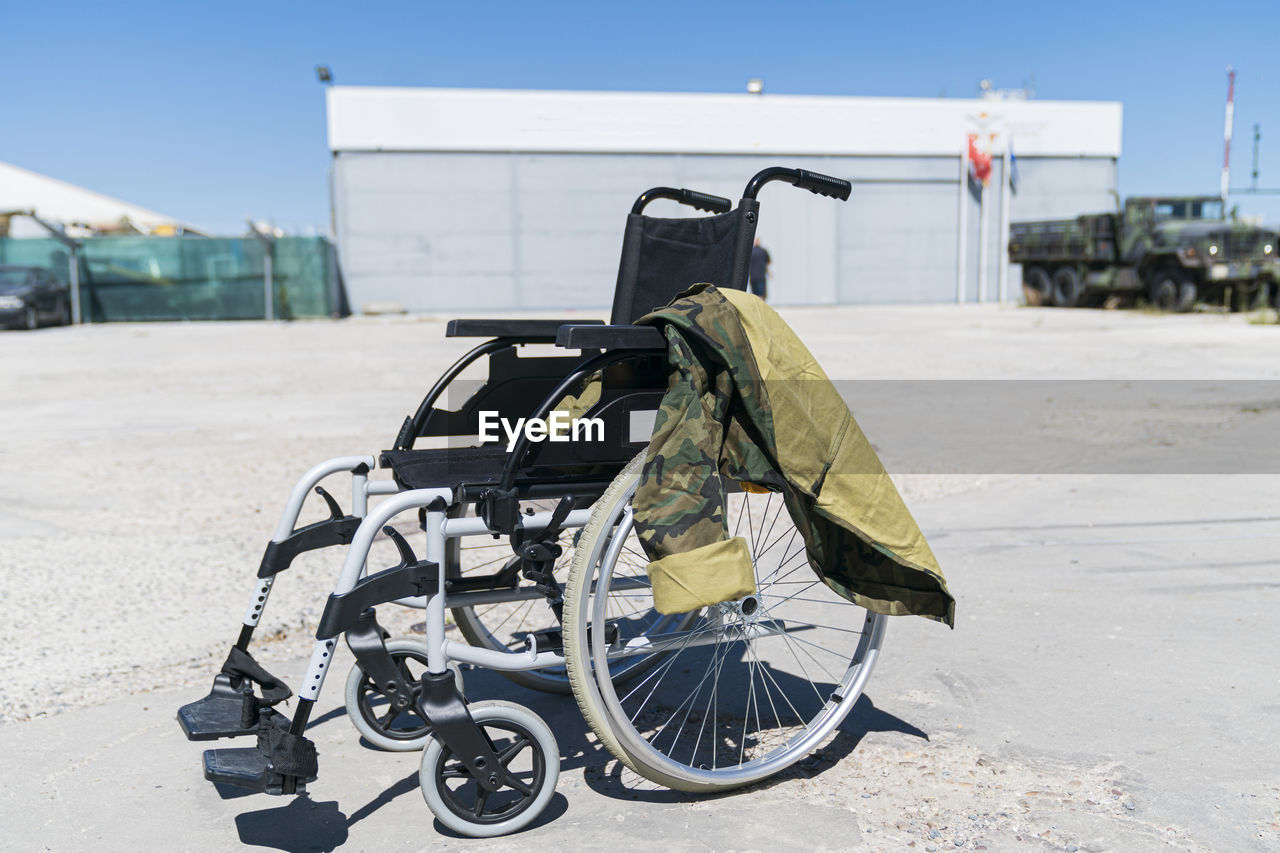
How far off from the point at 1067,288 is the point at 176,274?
22.8 metres

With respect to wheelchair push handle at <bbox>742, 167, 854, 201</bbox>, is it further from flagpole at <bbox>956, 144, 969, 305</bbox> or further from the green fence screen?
flagpole at <bbox>956, 144, 969, 305</bbox>

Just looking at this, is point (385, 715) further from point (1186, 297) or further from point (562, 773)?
point (1186, 297)

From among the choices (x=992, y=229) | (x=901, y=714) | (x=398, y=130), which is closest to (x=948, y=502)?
(x=901, y=714)

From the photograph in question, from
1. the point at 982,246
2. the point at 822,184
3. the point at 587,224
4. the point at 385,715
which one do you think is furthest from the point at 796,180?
the point at 982,246

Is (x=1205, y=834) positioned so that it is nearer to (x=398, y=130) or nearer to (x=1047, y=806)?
(x=1047, y=806)

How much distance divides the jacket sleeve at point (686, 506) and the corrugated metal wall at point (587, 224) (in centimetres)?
3053

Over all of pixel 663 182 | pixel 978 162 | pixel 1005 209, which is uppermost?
pixel 978 162

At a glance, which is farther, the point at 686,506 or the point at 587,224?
the point at 587,224

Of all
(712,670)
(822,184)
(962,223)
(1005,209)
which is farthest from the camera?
(1005,209)

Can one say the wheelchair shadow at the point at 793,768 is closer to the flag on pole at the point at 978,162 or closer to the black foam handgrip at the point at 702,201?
the black foam handgrip at the point at 702,201

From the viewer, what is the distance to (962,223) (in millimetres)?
37188

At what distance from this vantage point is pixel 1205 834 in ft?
8.05

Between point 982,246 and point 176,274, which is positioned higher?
point 982,246

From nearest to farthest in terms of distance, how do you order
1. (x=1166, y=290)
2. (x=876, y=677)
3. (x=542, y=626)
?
(x=876, y=677), (x=542, y=626), (x=1166, y=290)
